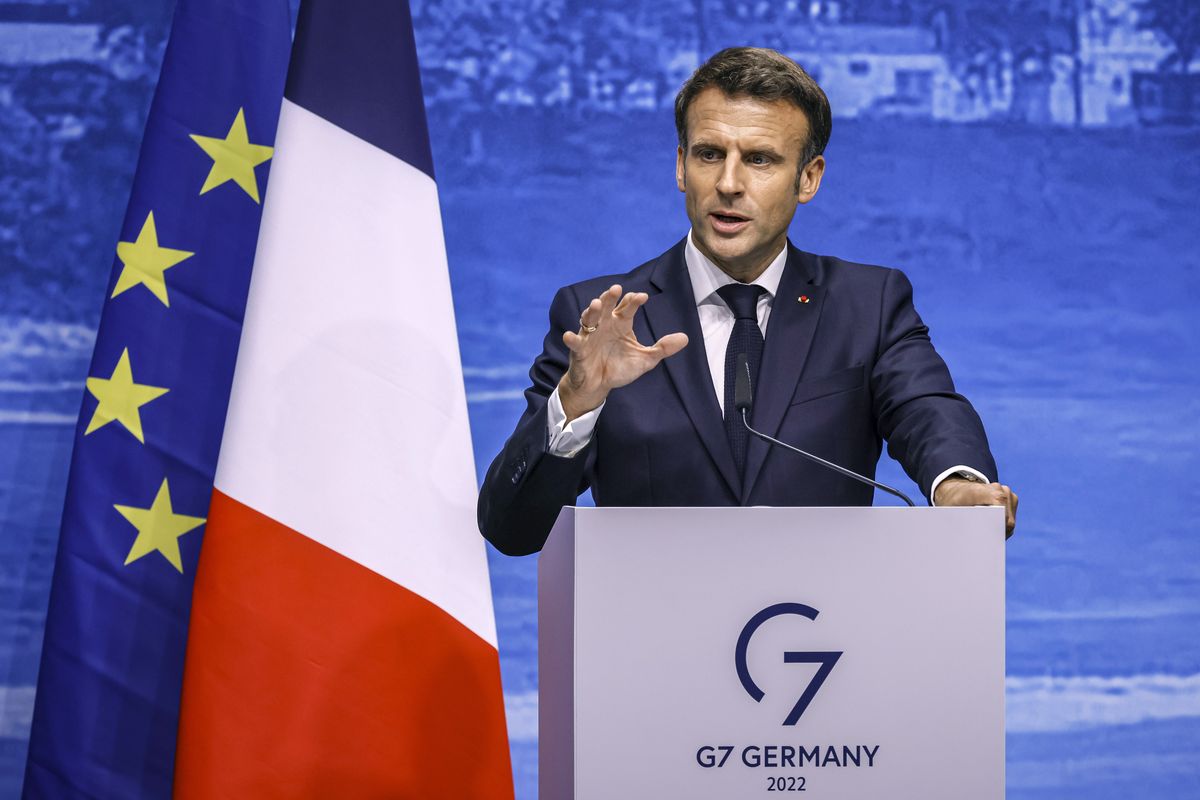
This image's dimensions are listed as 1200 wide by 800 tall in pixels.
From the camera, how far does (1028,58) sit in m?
3.19

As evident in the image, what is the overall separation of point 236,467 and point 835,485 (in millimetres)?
1173

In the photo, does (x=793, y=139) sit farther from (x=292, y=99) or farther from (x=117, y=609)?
(x=117, y=609)

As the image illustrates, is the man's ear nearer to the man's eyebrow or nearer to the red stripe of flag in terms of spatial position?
the man's eyebrow

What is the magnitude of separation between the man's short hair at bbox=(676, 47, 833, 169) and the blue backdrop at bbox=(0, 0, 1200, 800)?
4.01ft

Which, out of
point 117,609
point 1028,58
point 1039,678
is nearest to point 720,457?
point 117,609

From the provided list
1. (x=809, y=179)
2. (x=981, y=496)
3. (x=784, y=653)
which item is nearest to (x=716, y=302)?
(x=809, y=179)

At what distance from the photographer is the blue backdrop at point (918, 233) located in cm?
302

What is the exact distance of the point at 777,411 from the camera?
1709 mm

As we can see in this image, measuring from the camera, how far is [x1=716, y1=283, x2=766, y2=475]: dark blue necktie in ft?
5.62

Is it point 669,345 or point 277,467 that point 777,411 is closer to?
point 669,345

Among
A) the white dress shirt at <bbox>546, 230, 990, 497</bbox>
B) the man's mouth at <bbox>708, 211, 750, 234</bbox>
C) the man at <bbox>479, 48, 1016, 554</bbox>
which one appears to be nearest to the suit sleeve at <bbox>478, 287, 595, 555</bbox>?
the man at <bbox>479, 48, 1016, 554</bbox>

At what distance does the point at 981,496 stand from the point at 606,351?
1.51 ft

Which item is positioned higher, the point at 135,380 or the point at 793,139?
the point at 793,139

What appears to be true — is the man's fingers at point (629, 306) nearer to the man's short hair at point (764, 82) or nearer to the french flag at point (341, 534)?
the man's short hair at point (764, 82)
